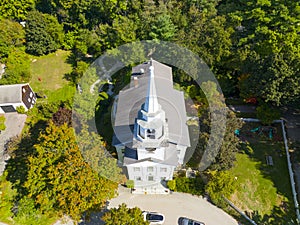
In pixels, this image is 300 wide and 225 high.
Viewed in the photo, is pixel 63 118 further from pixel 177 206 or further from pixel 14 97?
pixel 177 206

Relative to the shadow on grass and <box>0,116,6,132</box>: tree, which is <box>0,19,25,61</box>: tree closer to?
<box>0,116,6,132</box>: tree

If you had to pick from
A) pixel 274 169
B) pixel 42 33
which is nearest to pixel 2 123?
pixel 42 33

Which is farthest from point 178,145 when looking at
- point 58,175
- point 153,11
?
point 153,11

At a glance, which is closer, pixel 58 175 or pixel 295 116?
pixel 58 175

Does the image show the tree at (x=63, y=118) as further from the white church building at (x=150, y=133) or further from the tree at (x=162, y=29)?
the tree at (x=162, y=29)

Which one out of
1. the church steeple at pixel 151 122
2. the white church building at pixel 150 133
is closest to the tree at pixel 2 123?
the white church building at pixel 150 133

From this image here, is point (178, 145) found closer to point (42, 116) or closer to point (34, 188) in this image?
point (34, 188)
